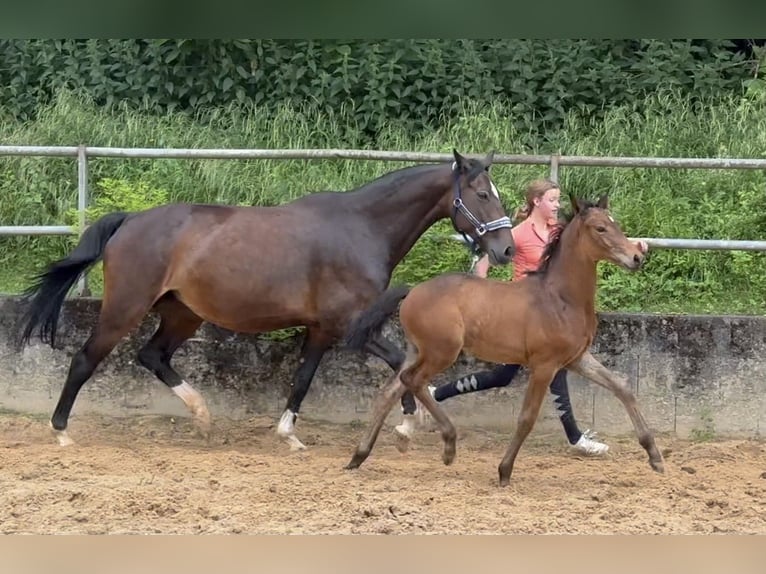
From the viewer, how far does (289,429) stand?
647 cm

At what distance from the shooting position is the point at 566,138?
9867mm

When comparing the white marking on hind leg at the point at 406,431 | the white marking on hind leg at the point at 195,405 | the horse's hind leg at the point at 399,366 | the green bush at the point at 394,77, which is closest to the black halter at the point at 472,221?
the horse's hind leg at the point at 399,366

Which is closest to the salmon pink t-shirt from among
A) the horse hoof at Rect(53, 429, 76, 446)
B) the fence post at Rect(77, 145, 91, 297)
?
the horse hoof at Rect(53, 429, 76, 446)

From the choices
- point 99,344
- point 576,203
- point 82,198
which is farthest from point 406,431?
point 82,198

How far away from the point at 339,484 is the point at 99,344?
6.38 ft

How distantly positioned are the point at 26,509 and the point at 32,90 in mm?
7411

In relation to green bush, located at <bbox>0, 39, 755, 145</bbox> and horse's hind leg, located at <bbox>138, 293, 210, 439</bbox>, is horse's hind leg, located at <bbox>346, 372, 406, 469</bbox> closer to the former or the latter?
horse's hind leg, located at <bbox>138, 293, 210, 439</bbox>

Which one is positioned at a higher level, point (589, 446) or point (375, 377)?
point (375, 377)

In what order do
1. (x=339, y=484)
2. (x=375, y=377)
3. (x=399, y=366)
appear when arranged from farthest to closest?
(x=375, y=377) → (x=399, y=366) → (x=339, y=484)

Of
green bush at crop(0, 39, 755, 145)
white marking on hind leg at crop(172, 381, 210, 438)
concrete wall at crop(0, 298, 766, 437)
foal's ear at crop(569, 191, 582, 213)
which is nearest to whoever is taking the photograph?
foal's ear at crop(569, 191, 582, 213)

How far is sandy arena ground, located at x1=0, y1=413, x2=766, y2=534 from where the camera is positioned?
4.68 metres

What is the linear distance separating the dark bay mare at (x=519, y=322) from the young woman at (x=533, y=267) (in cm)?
55

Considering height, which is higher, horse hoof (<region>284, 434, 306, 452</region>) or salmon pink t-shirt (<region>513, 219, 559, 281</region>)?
salmon pink t-shirt (<region>513, 219, 559, 281</region>)

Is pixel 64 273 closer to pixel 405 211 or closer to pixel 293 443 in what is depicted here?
pixel 293 443
